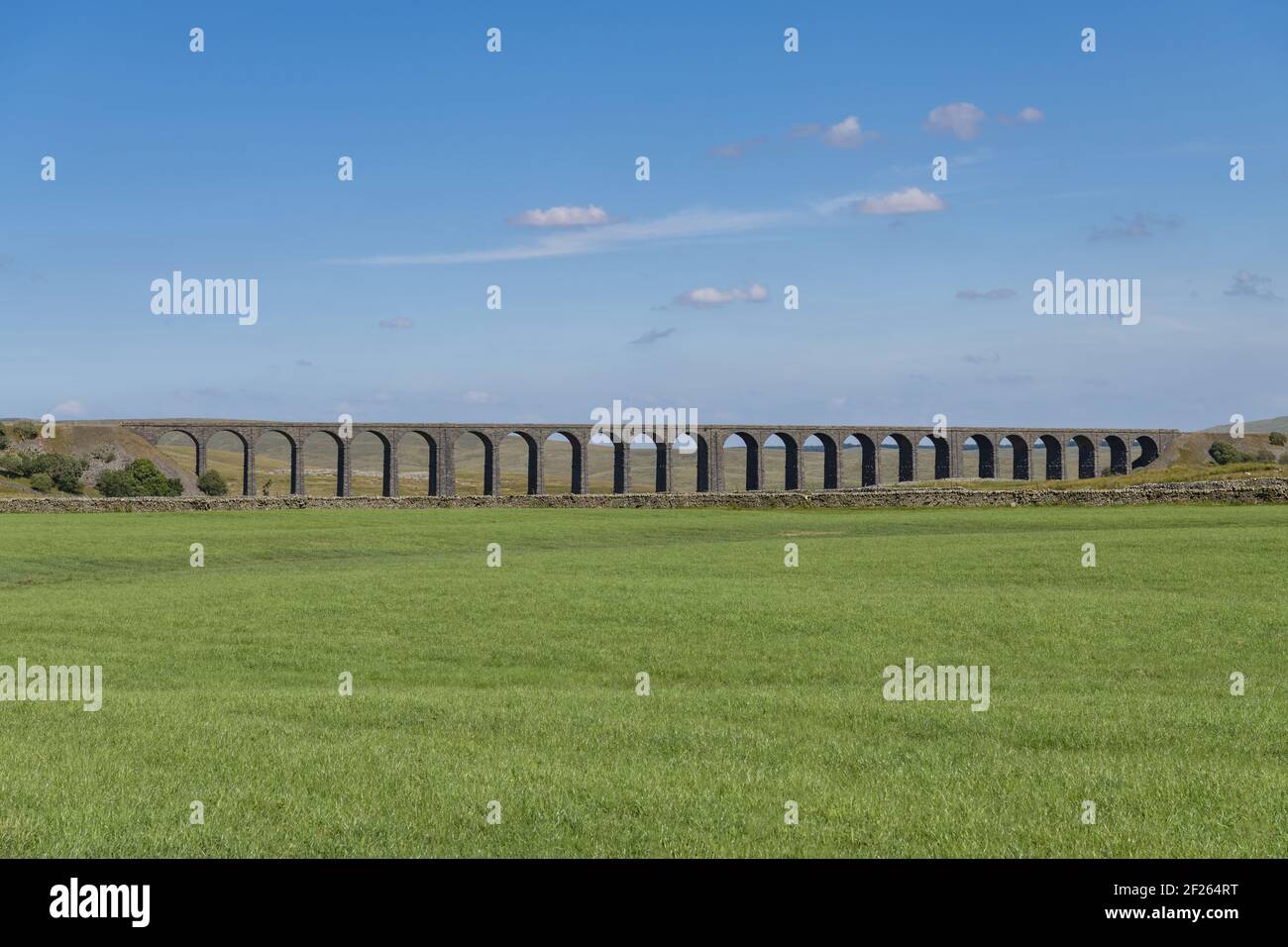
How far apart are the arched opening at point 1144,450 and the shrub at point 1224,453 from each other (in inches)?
237

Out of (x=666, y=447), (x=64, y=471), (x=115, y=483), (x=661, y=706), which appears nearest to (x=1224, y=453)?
(x=666, y=447)

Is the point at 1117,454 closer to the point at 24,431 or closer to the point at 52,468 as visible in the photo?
the point at 52,468

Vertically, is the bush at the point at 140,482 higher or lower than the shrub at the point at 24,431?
lower

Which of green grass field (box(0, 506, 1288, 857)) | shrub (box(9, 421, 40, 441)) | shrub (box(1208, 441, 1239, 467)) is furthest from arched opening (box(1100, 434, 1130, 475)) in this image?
shrub (box(9, 421, 40, 441))

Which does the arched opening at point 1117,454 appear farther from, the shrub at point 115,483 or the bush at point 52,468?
the bush at point 52,468

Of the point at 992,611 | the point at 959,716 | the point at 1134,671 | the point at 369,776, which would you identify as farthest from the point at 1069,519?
the point at 369,776

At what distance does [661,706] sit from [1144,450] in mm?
137384

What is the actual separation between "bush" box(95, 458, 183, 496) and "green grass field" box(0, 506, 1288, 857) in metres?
58.6

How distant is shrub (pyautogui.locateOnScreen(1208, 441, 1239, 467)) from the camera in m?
130

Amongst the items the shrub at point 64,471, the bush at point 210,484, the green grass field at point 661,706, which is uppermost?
the shrub at point 64,471

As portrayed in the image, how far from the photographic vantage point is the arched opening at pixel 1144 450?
137 meters

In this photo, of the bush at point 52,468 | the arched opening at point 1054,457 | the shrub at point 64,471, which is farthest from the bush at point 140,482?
the arched opening at point 1054,457
